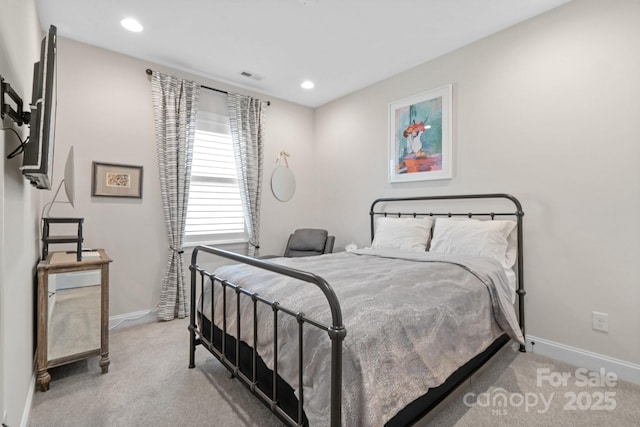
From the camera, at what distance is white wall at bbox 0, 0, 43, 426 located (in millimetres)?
1167

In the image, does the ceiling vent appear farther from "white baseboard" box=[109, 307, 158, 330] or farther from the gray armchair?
"white baseboard" box=[109, 307, 158, 330]

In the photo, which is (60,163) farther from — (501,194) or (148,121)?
(501,194)

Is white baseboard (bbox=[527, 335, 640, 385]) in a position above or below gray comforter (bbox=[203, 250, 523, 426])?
below

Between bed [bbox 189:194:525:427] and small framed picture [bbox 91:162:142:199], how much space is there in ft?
4.68

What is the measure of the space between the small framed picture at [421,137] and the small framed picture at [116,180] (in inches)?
105

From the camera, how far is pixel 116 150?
2980 mm

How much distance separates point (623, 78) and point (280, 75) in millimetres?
2956

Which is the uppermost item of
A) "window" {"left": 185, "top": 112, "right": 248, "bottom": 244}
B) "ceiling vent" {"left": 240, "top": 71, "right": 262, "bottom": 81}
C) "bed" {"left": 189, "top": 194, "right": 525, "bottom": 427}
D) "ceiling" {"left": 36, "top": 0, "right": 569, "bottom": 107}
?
"ceiling vent" {"left": 240, "top": 71, "right": 262, "bottom": 81}

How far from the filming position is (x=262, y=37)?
9.04 ft

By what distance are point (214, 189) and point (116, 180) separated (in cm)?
100

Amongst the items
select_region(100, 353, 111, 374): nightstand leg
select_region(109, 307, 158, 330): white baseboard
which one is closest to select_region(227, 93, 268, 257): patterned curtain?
select_region(109, 307, 158, 330): white baseboard

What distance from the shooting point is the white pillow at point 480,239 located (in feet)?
7.94

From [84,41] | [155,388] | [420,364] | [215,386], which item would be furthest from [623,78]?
[84,41]

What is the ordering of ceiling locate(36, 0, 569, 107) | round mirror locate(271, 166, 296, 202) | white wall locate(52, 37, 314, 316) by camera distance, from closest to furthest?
ceiling locate(36, 0, 569, 107) < white wall locate(52, 37, 314, 316) < round mirror locate(271, 166, 296, 202)
